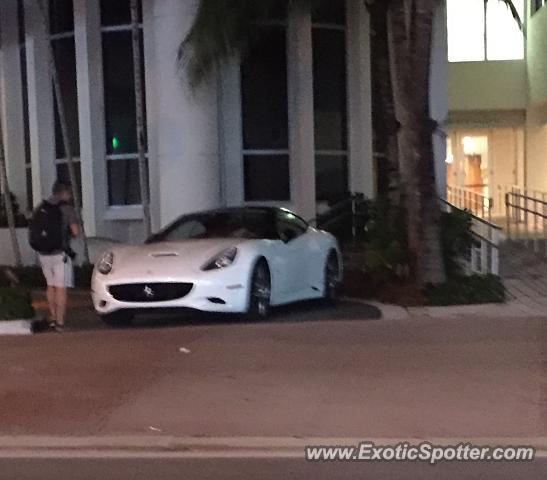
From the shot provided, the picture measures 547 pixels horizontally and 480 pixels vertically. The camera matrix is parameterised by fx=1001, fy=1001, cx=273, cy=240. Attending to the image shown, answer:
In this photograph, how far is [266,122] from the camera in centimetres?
1803

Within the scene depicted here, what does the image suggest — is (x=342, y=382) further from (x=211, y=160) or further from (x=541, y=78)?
(x=541, y=78)

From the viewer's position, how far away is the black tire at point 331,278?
1325 centimetres

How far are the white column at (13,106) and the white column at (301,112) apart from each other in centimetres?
584

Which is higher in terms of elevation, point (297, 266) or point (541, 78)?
point (541, 78)

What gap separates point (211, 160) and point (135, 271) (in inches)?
241

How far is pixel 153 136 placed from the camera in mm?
17672

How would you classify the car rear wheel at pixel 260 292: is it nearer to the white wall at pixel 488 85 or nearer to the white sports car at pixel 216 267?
the white sports car at pixel 216 267

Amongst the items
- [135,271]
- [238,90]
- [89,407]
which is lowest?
[89,407]

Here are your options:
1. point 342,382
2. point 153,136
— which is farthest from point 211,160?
point 342,382

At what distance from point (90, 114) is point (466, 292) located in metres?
8.48

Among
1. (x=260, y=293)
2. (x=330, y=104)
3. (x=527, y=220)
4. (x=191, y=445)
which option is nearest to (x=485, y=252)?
(x=260, y=293)

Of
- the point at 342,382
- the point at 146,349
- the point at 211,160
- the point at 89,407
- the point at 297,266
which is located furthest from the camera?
the point at 211,160

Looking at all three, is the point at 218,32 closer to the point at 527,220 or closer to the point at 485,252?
the point at 485,252

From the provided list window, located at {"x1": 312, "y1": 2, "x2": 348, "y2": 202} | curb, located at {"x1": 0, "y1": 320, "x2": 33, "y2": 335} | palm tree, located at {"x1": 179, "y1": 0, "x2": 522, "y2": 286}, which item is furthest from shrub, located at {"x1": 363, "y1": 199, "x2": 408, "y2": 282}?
curb, located at {"x1": 0, "y1": 320, "x2": 33, "y2": 335}
